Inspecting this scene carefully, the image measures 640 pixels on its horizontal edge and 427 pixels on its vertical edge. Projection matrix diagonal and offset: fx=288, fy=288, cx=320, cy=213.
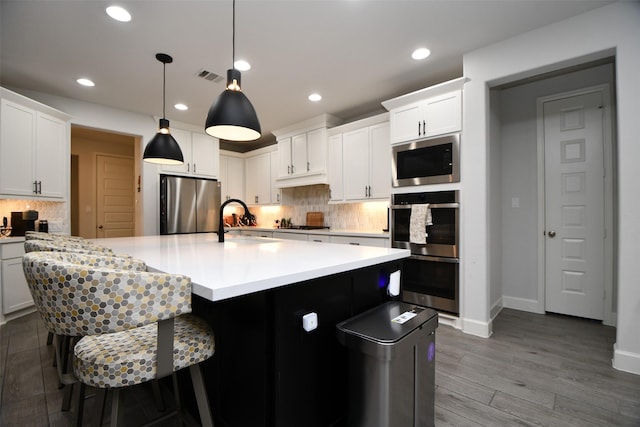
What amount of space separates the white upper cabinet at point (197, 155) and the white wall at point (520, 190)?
4.43 m

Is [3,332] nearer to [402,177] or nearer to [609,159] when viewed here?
[402,177]

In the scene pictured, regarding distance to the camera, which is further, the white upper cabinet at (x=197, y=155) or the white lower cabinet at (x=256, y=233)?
the white lower cabinet at (x=256, y=233)

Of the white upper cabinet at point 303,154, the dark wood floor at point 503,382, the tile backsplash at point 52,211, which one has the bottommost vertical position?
the dark wood floor at point 503,382

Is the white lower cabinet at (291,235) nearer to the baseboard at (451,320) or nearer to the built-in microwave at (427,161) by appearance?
the built-in microwave at (427,161)

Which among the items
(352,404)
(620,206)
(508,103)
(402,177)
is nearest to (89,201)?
(402,177)

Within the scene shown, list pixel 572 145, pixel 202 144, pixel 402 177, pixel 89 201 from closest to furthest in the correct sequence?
pixel 572 145 → pixel 402 177 → pixel 202 144 → pixel 89 201

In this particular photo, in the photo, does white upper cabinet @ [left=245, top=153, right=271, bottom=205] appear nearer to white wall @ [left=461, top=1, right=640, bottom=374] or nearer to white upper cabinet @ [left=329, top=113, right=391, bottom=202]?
white upper cabinet @ [left=329, top=113, right=391, bottom=202]

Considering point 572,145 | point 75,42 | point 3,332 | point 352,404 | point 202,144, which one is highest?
point 75,42

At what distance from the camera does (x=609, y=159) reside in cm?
289

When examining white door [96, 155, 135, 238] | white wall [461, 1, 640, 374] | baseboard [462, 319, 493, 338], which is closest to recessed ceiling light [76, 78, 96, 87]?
white door [96, 155, 135, 238]

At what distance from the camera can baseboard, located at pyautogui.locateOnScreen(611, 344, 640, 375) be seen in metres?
2.02

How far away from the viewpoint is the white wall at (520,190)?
3342mm

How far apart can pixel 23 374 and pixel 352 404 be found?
2394mm

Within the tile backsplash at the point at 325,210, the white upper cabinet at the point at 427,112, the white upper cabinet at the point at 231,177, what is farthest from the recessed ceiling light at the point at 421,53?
the white upper cabinet at the point at 231,177
